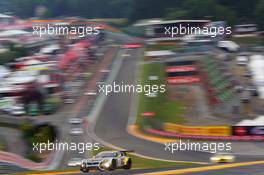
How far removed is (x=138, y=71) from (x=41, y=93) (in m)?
6.31

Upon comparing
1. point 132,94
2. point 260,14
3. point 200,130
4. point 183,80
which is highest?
point 260,14

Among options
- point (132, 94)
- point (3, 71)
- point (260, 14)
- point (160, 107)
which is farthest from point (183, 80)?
point (260, 14)

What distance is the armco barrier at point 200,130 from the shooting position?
842 inches

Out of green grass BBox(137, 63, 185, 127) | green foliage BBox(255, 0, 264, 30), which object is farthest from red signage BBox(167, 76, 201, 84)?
green foliage BBox(255, 0, 264, 30)

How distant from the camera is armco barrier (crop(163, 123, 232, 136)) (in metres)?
21.4

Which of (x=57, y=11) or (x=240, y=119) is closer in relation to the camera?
(x=240, y=119)

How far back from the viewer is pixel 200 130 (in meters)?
21.8

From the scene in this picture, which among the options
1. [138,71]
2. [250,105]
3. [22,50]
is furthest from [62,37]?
[250,105]

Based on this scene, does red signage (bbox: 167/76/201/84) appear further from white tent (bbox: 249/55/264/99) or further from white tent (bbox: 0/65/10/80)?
A: white tent (bbox: 0/65/10/80)

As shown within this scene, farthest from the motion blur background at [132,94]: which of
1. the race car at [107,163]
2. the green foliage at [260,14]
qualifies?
the race car at [107,163]

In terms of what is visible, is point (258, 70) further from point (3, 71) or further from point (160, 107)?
point (3, 71)

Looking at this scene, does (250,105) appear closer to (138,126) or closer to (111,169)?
(138,126)

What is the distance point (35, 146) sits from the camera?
20.1 m

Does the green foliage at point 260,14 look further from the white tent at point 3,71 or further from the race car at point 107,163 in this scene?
the race car at point 107,163
